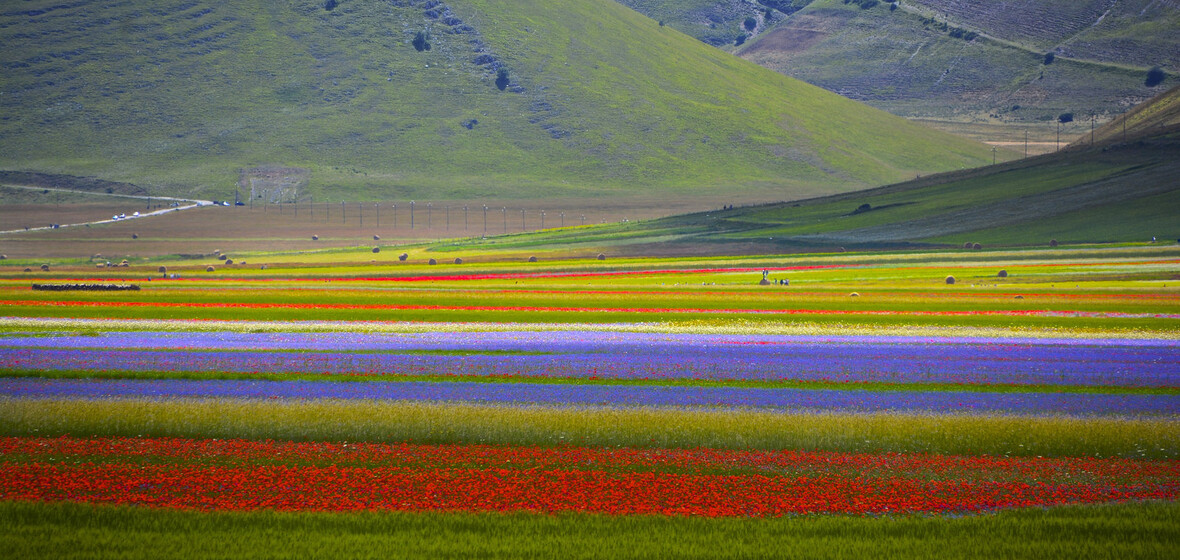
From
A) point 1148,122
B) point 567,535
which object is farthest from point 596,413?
point 1148,122

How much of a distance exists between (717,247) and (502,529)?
99.6 meters

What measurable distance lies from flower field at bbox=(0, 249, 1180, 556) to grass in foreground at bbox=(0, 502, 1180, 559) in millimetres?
140

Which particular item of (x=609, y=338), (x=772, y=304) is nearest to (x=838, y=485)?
(x=609, y=338)

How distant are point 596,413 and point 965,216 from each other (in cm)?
11515

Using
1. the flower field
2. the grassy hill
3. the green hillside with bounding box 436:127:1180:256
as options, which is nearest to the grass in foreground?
the flower field

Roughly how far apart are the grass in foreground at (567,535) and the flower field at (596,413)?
14 centimetres

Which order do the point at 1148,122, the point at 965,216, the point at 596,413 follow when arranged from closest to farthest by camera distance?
the point at 596,413 < the point at 965,216 < the point at 1148,122

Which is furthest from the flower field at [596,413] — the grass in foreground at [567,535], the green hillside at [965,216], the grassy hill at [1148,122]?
the grassy hill at [1148,122]

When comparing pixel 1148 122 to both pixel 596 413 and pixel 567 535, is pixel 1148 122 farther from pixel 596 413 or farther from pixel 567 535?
pixel 567 535

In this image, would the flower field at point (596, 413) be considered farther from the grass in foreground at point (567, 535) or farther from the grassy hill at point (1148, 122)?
the grassy hill at point (1148, 122)

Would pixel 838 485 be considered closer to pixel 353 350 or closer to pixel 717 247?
pixel 353 350

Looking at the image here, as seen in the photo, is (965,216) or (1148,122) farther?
(1148,122)

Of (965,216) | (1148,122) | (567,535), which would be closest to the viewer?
(567,535)

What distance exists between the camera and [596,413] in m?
24.9
